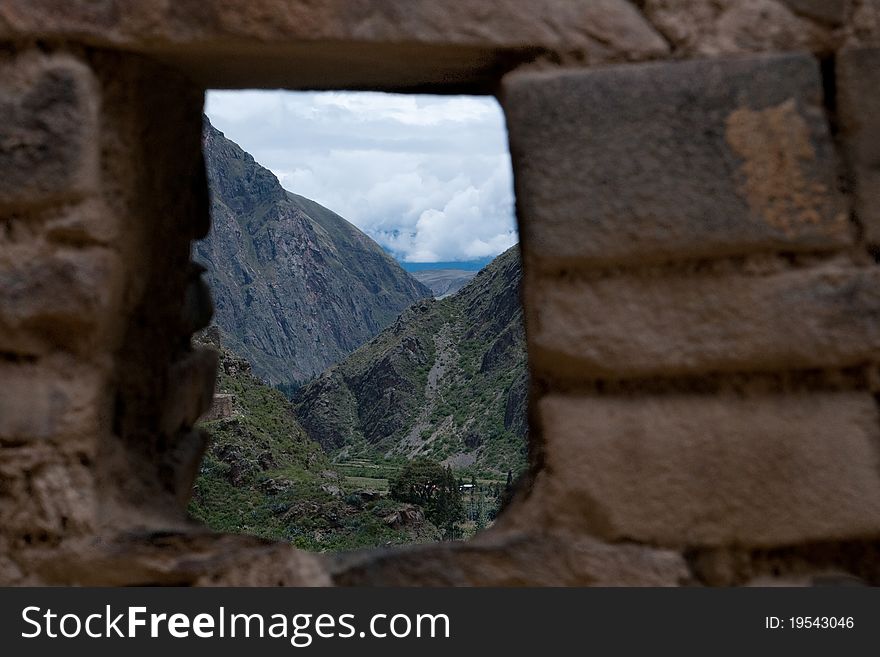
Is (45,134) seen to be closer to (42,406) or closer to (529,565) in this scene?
(42,406)

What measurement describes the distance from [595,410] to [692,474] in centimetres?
21

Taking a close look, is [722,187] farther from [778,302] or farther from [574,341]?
[574,341]

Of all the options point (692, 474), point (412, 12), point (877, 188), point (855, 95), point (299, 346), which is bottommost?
point (692, 474)

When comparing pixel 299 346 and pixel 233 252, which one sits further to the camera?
pixel 299 346

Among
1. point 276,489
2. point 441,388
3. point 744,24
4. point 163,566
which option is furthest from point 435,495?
point 744,24

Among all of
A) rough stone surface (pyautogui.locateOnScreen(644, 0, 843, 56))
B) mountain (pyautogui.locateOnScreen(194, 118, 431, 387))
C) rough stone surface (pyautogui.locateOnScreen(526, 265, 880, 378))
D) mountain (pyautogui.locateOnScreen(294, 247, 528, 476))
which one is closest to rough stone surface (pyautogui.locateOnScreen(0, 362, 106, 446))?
rough stone surface (pyautogui.locateOnScreen(526, 265, 880, 378))

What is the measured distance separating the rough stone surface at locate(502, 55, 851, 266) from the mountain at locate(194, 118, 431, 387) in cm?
5198

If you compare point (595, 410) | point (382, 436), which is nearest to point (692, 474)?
point (595, 410)

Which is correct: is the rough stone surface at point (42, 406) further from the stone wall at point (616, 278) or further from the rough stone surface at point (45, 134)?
the rough stone surface at point (45, 134)

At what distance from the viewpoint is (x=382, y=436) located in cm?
3000

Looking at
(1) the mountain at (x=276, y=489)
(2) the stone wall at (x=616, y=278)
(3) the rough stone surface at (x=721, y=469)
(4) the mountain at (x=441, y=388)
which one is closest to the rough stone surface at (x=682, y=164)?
(2) the stone wall at (x=616, y=278)

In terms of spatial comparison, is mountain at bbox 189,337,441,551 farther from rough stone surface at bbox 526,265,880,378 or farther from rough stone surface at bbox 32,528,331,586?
rough stone surface at bbox 526,265,880,378

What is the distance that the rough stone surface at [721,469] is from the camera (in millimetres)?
1613

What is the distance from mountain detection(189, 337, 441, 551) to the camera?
42.4 ft
